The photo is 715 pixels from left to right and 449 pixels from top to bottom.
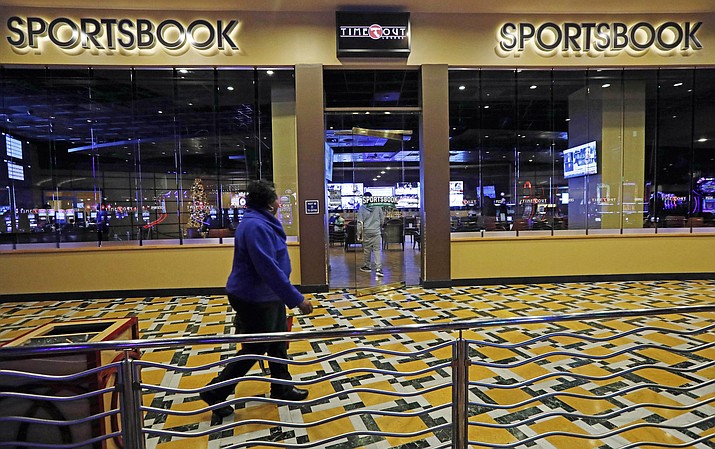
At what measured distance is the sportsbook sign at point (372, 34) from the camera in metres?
6.01

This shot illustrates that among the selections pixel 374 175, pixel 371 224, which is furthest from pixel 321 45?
pixel 371 224

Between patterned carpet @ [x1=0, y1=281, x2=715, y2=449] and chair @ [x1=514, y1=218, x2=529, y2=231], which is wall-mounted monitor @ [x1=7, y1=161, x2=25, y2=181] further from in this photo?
chair @ [x1=514, y1=218, x2=529, y2=231]

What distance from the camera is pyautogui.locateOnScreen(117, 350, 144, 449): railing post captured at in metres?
1.53

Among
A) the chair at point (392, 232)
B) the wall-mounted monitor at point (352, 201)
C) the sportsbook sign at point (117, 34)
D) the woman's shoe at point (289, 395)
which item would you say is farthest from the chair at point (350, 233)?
the woman's shoe at point (289, 395)

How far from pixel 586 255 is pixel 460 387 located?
20.4 feet

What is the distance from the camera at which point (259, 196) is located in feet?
8.28

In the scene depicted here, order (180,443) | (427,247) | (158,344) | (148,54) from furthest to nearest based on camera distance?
(427,247) < (148,54) < (180,443) < (158,344)

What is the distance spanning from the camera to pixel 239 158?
7.67 metres

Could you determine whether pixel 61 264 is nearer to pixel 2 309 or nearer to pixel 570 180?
pixel 2 309

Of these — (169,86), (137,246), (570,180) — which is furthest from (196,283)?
(570,180)

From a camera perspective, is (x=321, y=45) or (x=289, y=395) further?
(x=321, y=45)

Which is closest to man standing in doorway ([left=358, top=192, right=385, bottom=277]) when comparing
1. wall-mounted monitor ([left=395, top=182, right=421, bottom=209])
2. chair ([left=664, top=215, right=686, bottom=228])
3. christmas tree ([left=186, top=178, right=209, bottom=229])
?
wall-mounted monitor ([left=395, top=182, right=421, bottom=209])

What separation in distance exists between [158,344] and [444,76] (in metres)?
6.11

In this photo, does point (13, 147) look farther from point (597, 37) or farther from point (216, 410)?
point (597, 37)
